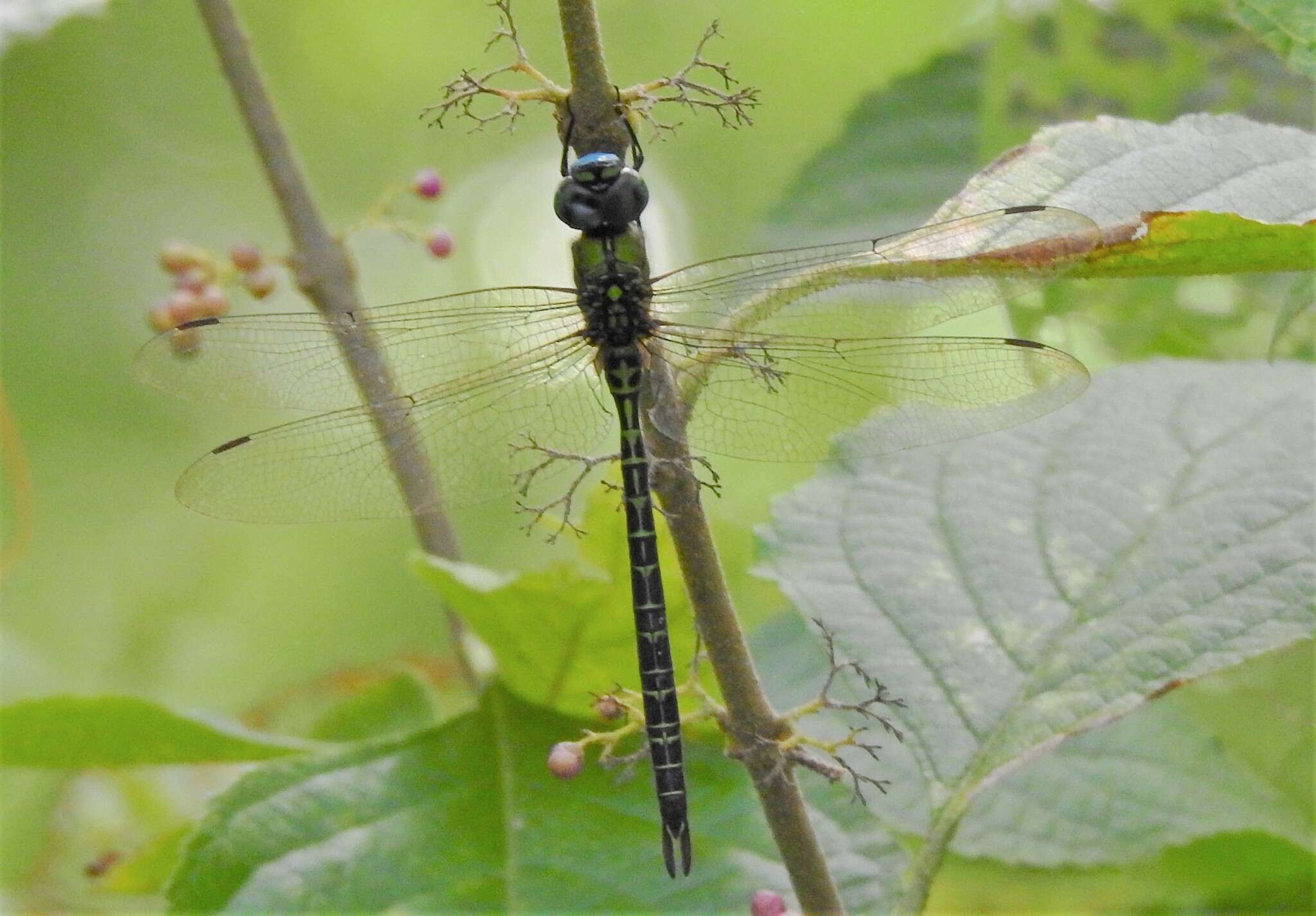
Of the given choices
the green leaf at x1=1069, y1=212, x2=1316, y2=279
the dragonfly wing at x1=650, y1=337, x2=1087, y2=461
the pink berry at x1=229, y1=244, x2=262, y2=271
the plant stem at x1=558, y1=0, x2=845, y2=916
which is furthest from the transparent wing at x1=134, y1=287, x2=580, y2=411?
the green leaf at x1=1069, y1=212, x2=1316, y2=279

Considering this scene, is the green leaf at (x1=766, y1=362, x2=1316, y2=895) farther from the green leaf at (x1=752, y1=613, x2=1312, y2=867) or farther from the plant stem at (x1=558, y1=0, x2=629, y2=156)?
the plant stem at (x1=558, y1=0, x2=629, y2=156)

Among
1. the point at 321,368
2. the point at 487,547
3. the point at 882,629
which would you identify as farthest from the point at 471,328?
the point at 487,547

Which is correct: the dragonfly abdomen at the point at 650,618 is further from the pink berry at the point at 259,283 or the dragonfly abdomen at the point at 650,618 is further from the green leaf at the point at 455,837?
the pink berry at the point at 259,283

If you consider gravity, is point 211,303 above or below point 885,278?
above

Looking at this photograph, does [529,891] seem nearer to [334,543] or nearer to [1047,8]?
[1047,8]

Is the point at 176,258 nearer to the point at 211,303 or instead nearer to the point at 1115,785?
the point at 211,303

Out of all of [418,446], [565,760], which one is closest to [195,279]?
[418,446]

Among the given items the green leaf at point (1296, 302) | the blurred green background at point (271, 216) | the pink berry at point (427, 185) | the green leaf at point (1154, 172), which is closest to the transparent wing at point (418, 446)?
the pink berry at point (427, 185)
